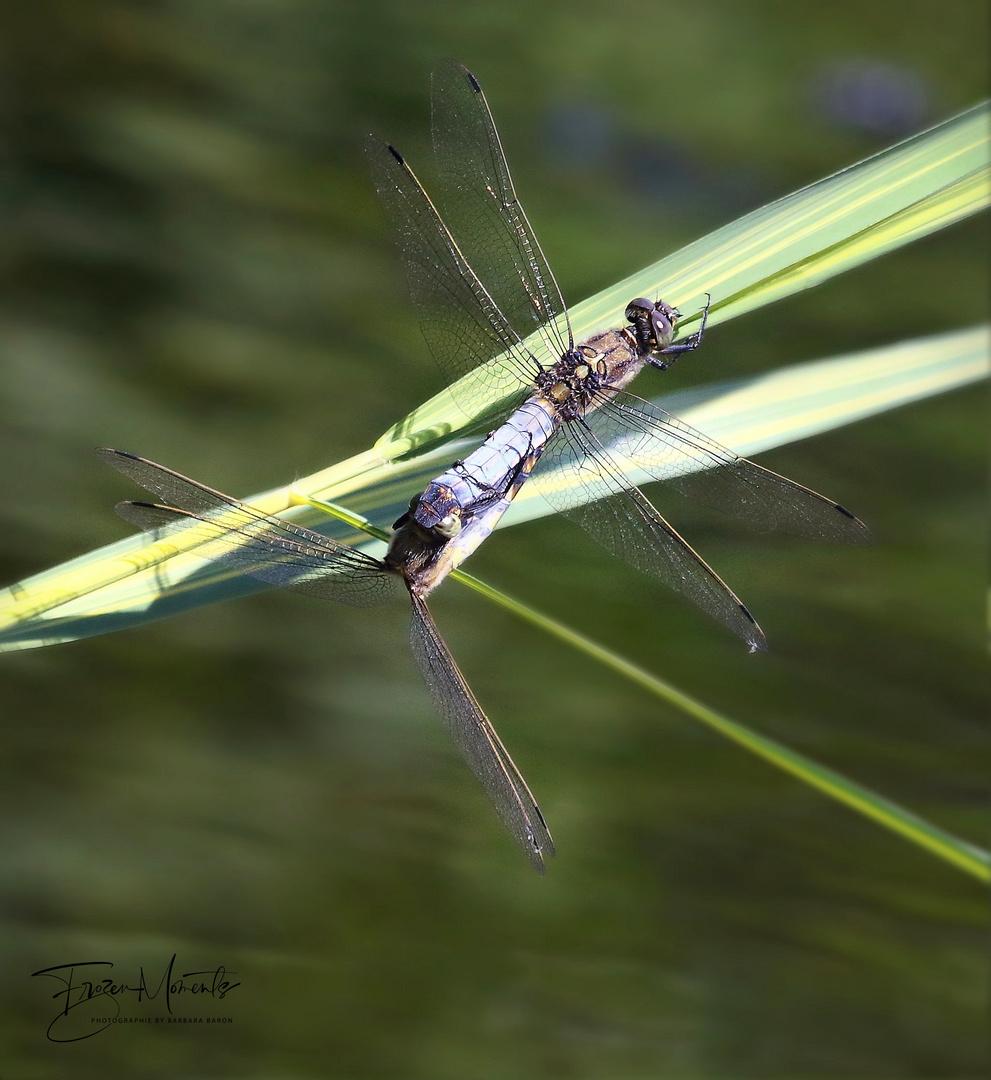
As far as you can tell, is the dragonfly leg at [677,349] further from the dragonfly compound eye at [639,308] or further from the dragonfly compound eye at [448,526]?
the dragonfly compound eye at [448,526]

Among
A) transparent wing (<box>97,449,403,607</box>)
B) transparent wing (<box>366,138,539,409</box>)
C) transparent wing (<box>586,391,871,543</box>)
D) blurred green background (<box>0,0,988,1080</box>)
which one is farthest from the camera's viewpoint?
blurred green background (<box>0,0,988,1080</box>)

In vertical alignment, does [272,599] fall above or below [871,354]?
above

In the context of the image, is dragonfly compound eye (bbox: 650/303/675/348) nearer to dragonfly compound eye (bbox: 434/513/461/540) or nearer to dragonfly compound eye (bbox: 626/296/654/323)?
dragonfly compound eye (bbox: 626/296/654/323)

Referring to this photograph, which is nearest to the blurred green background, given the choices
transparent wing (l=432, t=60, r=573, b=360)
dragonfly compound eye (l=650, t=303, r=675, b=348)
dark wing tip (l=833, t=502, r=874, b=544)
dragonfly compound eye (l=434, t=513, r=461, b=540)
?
dragonfly compound eye (l=650, t=303, r=675, b=348)

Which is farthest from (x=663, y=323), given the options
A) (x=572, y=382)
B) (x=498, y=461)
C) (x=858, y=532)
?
(x=858, y=532)

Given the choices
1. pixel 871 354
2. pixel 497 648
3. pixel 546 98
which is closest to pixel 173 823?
pixel 497 648

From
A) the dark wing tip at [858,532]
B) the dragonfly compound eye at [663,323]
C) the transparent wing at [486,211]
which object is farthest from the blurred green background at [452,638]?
the dark wing tip at [858,532]

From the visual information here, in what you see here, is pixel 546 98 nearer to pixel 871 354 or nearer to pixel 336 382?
pixel 336 382
